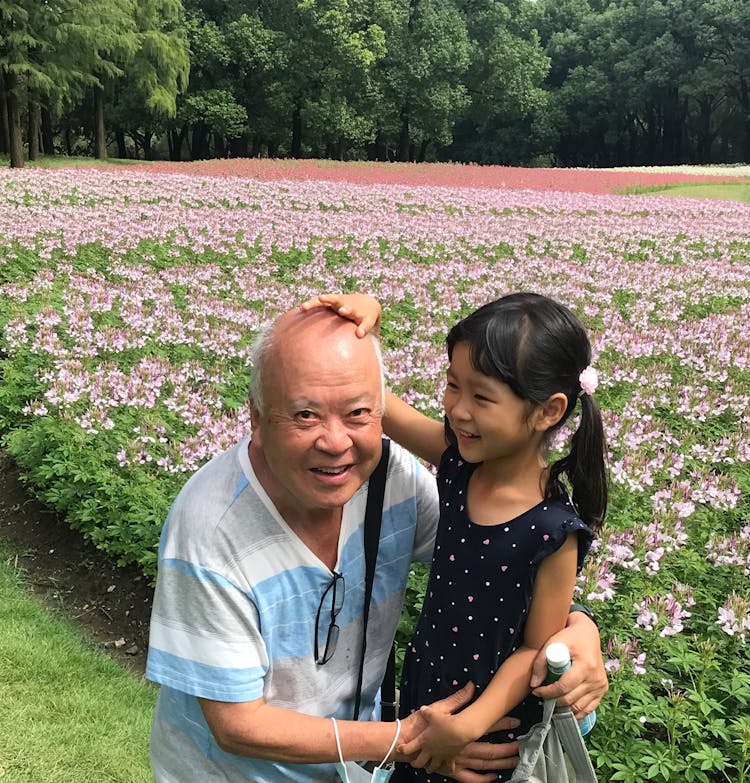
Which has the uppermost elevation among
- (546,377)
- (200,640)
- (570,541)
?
(546,377)

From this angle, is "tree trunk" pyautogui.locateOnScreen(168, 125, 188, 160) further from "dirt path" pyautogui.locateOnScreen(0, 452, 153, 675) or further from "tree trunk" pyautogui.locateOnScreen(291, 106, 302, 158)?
"dirt path" pyautogui.locateOnScreen(0, 452, 153, 675)

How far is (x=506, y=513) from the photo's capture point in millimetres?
2029

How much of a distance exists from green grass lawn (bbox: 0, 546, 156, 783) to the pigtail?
2.43 metres

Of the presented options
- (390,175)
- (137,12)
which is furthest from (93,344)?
(137,12)

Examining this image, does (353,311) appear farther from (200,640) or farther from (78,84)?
(78,84)

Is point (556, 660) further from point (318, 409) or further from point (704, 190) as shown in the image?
point (704, 190)

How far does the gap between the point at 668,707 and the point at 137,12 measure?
45117mm

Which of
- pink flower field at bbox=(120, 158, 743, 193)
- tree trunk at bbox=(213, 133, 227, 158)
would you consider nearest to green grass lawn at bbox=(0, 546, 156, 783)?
pink flower field at bbox=(120, 158, 743, 193)

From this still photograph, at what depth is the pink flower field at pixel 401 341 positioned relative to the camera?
157 inches

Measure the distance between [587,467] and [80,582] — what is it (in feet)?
12.1

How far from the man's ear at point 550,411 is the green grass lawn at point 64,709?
2530 mm

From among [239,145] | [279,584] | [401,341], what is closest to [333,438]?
[279,584]

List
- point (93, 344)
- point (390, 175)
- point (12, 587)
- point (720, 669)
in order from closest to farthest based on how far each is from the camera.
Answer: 1. point (720, 669)
2. point (12, 587)
3. point (93, 344)
4. point (390, 175)

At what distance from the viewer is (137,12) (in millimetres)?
39844
